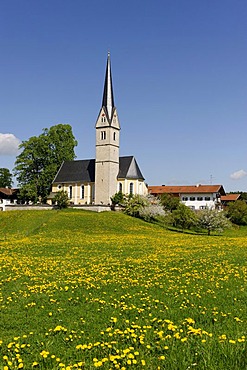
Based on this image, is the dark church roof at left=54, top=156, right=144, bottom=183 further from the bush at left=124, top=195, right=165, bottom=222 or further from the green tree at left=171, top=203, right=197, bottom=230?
the green tree at left=171, top=203, right=197, bottom=230

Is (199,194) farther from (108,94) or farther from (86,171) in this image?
(108,94)

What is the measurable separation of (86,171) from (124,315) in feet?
266

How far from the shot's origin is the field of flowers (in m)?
7.09

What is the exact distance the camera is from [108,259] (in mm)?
21188

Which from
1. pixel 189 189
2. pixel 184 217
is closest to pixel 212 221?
pixel 184 217

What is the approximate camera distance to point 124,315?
10.1 meters

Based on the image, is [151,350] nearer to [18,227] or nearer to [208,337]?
[208,337]

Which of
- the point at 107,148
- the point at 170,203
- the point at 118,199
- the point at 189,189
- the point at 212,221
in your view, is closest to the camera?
the point at 212,221

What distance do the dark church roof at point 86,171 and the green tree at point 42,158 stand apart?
1.72m

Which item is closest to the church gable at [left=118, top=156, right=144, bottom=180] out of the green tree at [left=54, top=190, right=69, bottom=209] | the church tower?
the church tower

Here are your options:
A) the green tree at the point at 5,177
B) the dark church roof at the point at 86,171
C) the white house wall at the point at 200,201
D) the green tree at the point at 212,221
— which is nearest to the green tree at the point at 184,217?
the green tree at the point at 212,221

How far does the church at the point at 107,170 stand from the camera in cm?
8406

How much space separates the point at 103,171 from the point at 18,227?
34.9 meters

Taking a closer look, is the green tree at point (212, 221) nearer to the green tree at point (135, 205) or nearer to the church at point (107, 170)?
the green tree at point (135, 205)
